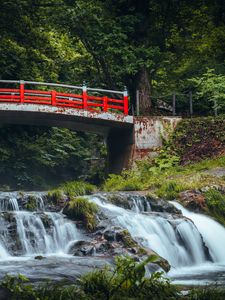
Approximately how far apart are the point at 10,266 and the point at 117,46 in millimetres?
15230

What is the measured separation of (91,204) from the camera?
589 inches

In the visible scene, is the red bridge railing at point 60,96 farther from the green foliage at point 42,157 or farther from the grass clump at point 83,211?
the grass clump at point 83,211

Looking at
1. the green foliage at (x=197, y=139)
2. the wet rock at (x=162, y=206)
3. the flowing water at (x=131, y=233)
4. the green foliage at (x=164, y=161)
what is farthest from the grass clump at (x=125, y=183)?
the flowing water at (x=131, y=233)

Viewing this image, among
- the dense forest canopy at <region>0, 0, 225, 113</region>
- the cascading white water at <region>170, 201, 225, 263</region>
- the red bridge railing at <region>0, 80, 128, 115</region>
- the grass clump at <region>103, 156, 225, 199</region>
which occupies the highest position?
the dense forest canopy at <region>0, 0, 225, 113</region>

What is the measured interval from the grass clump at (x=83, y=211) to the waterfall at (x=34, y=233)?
286mm

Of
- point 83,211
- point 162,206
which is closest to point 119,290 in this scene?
point 83,211

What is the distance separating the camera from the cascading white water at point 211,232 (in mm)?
14547

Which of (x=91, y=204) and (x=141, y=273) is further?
(x=91, y=204)

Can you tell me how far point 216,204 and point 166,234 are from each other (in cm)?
317

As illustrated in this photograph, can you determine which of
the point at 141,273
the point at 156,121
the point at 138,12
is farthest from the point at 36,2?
the point at 141,273

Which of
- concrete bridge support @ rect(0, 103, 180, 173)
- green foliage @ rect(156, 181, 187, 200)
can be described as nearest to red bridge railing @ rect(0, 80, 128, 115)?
concrete bridge support @ rect(0, 103, 180, 173)

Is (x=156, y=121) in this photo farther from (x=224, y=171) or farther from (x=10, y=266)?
(x=10, y=266)

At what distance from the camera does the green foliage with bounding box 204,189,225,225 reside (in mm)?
16719

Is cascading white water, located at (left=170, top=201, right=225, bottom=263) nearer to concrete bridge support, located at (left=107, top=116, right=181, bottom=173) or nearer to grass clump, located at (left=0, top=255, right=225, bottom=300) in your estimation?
concrete bridge support, located at (left=107, top=116, right=181, bottom=173)
